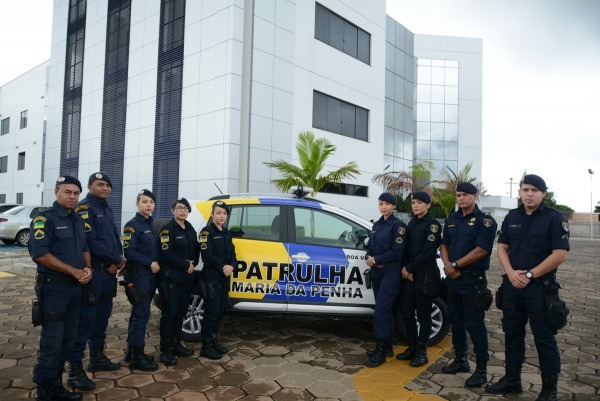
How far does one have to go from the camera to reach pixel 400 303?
170 inches

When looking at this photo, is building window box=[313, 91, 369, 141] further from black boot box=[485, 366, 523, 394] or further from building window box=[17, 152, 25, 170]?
building window box=[17, 152, 25, 170]

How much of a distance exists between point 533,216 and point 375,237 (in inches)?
57.9

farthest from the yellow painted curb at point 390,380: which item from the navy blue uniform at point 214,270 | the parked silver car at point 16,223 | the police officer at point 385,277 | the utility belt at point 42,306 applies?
the parked silver car at point 16,223

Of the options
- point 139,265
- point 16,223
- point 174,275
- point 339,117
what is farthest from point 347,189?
point 139,265

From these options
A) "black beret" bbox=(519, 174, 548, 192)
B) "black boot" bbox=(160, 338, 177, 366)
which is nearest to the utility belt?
"black boot" bbox=(160, 338, 177, 366)

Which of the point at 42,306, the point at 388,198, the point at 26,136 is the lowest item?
the point at 42,306

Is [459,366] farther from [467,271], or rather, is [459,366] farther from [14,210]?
[14,210]

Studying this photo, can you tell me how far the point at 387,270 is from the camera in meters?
4.20

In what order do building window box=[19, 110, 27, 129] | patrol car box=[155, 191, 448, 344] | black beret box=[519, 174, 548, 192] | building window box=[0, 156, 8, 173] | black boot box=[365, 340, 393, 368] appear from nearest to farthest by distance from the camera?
black beret box=[519, 174, 548, 192] → black boot box=[365, 340, 393, 368] → patrol car box=[155, 191, 448, 344] → building window box=[19, 110, 27, 129] → building window box=[0, 156, 8, 173]

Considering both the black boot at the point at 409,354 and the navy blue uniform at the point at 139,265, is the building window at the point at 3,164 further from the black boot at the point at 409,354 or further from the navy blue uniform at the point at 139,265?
the black boot at the point at 409,354

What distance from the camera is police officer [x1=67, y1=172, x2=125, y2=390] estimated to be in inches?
137

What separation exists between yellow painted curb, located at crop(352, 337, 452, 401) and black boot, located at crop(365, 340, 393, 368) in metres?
0.05

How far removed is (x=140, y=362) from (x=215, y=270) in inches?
42.7

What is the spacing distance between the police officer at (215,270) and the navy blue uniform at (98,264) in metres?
0.83
